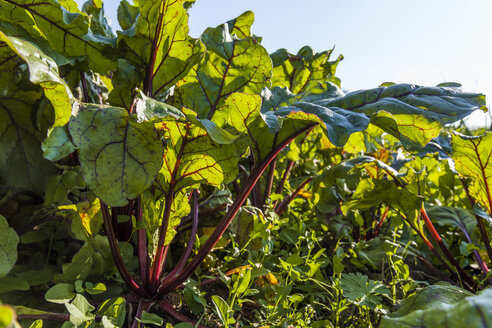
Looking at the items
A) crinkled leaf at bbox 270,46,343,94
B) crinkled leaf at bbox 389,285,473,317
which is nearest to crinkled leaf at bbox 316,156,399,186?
crinkled leaf at bbox 389,285,473,317

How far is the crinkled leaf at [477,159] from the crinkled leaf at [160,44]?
A: 994 millimetres

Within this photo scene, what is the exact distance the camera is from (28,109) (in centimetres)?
114

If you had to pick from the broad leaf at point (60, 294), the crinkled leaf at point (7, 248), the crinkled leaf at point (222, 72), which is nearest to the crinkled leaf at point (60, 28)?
the crinkled leaf at point (222, 72)

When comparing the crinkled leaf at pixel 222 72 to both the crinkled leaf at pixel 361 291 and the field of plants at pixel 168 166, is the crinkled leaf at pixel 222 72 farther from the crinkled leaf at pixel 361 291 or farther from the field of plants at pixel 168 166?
the crinkled leaf at pixel 361 291

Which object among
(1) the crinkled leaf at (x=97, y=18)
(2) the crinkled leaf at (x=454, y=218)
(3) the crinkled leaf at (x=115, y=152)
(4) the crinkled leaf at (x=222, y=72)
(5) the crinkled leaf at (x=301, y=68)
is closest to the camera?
(3) the crinkled leaf at (x=115, y=152)

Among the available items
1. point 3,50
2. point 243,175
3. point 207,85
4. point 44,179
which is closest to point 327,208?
point 243,175

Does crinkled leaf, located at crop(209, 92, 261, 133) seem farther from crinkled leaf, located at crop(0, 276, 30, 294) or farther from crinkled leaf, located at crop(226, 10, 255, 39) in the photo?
crinkled leaf, located at crop(0, 276, 30, 294)

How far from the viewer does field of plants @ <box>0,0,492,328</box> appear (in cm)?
87

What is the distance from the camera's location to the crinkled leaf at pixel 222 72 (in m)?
1.24

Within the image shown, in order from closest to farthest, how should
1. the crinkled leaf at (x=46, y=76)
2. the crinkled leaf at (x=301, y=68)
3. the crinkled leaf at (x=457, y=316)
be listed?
the crinkled leaf at (x=457, y=316) < the crinkled leaf at (x=46, y=76) < the crinkled leaf at (x=301, y=68)

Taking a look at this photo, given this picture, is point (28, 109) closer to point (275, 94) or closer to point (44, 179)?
point (44, 179)

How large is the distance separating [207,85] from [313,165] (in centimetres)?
118

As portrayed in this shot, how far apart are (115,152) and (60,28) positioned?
541 millimetres

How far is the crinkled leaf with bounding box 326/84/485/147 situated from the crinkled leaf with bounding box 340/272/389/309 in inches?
17.5
